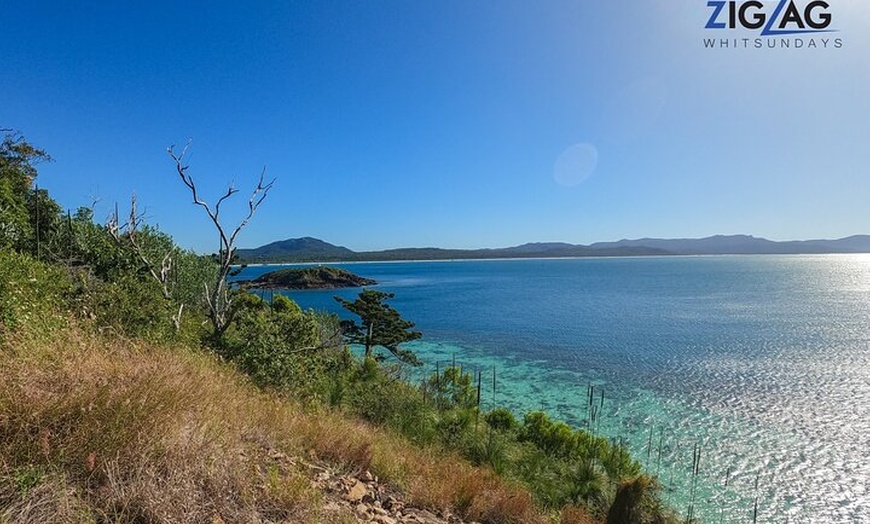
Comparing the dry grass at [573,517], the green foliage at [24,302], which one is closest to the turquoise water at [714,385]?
the dry grass at [573,517]

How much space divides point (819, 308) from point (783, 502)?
197 ft

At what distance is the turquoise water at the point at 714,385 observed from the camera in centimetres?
1538

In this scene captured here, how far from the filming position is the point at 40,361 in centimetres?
434

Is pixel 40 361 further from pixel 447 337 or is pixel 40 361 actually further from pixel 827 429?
pixel 447 337

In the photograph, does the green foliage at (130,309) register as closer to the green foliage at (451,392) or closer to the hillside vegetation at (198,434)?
the hillside vegetation at (198,434)

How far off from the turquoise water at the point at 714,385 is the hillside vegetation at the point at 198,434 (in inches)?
218

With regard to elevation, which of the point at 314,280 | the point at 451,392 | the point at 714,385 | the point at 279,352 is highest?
the point at 279,352

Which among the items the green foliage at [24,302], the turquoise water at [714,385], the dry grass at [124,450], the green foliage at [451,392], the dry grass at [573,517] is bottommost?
the turquoise water at [714,385]

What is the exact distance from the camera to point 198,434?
4.00 metres

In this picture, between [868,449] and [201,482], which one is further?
[868,449]

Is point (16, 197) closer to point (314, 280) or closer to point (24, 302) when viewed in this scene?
point (24, 302)

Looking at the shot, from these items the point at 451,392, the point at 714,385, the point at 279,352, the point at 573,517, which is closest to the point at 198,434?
the point at 279,352

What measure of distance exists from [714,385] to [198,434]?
2917cm

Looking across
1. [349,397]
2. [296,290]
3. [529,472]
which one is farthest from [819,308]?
[296,290]
